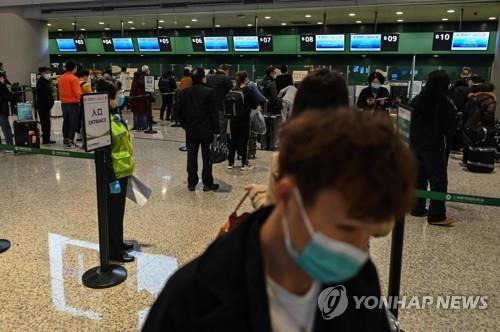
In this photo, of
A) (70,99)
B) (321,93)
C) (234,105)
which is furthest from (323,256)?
(70,99)

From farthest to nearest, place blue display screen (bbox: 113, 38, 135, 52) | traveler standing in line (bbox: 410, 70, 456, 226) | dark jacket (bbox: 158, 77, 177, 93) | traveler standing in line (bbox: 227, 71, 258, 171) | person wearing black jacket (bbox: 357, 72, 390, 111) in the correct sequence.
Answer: blue display screen (bbox: 113, 38, 135, 52) < dark jacket (bbox: 158, 77, 177, 93) < traveler standing in line (bbox: 227, 71, 258, 171) < person wearing black jacket (bbox: 357, 72, 390, 111) < traveler standing in line (bbox: 410, 70, 456, 226)

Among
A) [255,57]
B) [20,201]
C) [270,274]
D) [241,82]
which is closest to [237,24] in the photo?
[255,57]

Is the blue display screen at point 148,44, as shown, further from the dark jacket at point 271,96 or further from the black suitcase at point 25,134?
the black suitcase at point 25,134

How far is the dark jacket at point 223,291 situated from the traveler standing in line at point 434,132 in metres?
4.24

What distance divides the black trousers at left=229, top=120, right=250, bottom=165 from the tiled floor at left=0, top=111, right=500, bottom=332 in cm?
49

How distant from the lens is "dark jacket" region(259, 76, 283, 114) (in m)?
8.72

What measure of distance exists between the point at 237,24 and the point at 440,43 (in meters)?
7.50

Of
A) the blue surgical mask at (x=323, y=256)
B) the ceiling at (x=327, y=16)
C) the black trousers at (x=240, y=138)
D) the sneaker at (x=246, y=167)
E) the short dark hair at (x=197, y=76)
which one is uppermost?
the ceiling at (x=327, y=16)

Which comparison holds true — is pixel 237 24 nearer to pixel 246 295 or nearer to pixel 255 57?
pixel 255 57

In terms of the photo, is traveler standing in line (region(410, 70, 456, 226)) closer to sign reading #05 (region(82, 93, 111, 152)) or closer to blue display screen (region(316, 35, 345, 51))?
sign reading #05 (region(82, 93, 111, 152))

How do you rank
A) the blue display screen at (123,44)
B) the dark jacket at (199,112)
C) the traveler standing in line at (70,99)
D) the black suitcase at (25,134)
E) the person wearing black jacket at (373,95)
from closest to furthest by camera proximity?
the dark jacket at (199,112) < the person wearing black jacket at (373,95) < the black suitcase at (25,134) < the traveler standing in line at (70,99) < the blue display screen at (123,44)

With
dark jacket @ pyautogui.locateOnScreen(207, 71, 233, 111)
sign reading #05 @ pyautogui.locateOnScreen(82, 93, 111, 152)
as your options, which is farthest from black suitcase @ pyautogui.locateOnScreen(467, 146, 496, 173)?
sign reading #05 @ pyautogui.locateOnScreen(82, 93, 111, 152)

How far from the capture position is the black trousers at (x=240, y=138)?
721 cm

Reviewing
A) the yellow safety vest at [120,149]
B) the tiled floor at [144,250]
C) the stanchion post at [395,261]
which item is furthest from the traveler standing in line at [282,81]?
the stanchion post at [395,261]
